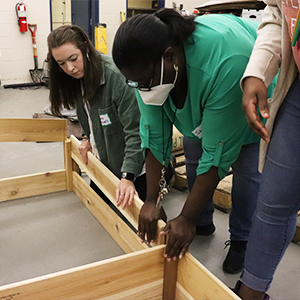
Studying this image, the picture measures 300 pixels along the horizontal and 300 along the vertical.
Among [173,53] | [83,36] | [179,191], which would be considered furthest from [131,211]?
[179,191]

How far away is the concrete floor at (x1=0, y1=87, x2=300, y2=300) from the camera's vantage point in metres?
1.44

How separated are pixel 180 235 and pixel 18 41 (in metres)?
5.41

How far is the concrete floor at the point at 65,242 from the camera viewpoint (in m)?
1.44

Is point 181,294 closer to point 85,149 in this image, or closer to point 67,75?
point 85,149

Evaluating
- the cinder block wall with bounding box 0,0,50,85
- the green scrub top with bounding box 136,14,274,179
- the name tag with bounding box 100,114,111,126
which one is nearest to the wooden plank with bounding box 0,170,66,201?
the name tag with bounding box 100,114,111,126

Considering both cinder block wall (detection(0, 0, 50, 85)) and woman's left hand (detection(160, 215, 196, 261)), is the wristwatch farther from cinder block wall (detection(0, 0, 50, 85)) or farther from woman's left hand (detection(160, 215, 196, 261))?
cinder block wall (detection(0, 0, 50, 85))

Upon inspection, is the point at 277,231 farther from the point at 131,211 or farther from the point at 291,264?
the point at 291,264

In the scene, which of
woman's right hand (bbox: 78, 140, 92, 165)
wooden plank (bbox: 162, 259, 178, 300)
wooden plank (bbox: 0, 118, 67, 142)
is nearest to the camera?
wooden plank (bbox: 162, 259, 178, 300)

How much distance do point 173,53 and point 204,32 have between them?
0.13 m

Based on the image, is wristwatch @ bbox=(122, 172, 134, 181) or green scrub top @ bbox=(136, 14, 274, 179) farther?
wristwatch @ bbox=(122, 172, 134, 181)

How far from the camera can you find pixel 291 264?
1.53 meters

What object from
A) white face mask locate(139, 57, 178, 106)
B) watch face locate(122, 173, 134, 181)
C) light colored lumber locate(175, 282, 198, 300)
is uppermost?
white face mask locate(139, 57, 178, 106)

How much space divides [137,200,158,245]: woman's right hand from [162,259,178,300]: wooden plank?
10 cm

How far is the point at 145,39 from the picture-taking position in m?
0.82
